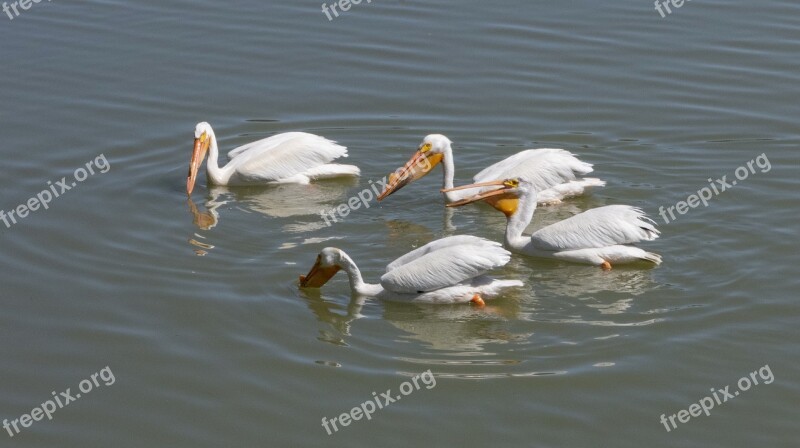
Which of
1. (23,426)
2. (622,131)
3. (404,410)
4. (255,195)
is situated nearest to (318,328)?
(404,410)

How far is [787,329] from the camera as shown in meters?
7.84

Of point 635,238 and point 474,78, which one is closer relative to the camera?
point 635,238

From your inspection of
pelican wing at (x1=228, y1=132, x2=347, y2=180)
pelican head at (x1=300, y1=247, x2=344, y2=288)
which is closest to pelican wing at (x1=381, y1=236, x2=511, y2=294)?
pelican head at (x1=300, y1=247, x2=344, y2=288)

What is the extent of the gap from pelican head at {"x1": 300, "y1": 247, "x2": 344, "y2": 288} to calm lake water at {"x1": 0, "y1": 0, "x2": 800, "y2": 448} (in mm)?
96

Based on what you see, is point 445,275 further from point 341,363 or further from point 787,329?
point 787,329

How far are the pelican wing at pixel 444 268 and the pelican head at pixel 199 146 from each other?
2587mm

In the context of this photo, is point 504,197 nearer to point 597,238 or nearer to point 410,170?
point 597,238

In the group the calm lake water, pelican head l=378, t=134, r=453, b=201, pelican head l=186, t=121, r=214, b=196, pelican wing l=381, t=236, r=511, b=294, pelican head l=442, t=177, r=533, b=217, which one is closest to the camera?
the calm lake water

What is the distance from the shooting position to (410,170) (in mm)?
10188

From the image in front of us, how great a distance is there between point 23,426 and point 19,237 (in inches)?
101

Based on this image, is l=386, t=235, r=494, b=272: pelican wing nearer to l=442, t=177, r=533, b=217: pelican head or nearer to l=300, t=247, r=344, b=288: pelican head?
l=300, t=247, r=344, b=288: pelican head

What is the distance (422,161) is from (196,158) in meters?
1.77

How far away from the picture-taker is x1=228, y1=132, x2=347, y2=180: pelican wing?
10.4 meters

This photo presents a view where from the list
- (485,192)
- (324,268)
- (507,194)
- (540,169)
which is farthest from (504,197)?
(324,268)
